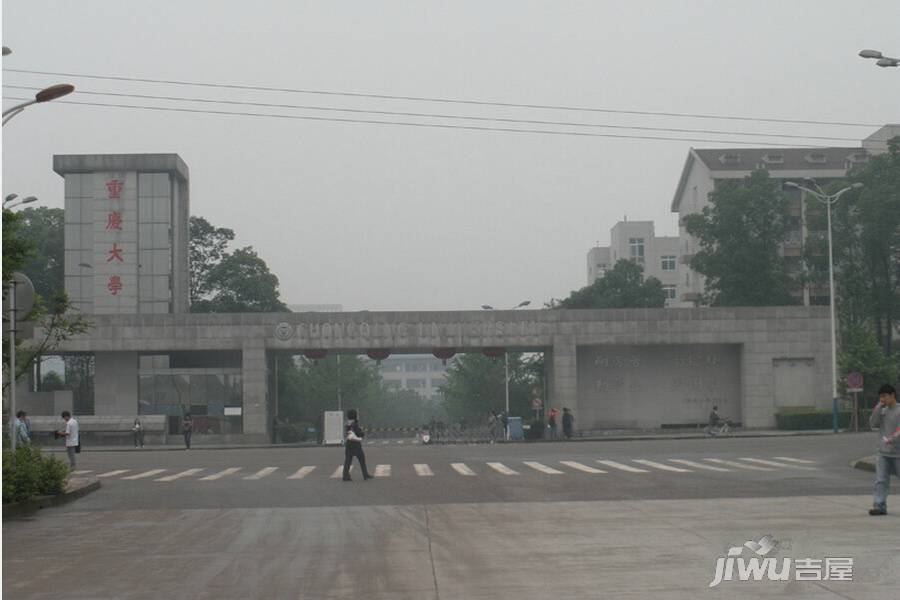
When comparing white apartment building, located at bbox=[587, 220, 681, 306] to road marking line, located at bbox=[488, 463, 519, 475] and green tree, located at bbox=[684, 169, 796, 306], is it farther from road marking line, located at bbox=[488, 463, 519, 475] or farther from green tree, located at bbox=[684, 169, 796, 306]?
road marking line, located at bbox=[488, 463, 519, 475]

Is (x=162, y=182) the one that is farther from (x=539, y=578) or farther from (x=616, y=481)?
(x=539, y=578)

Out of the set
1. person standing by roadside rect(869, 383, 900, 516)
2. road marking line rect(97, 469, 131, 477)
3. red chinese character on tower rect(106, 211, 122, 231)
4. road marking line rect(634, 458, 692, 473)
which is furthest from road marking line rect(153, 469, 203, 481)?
red chinese character on tower rect(106, 211, 122, 231)

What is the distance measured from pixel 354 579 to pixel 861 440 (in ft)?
113

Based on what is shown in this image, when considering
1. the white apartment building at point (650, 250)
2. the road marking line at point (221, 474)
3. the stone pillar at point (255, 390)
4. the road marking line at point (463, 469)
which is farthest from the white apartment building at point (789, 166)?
the road marking line at point (221, 474)

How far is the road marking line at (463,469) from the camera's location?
2857 cm

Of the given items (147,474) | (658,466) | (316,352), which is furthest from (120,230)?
(658,466)

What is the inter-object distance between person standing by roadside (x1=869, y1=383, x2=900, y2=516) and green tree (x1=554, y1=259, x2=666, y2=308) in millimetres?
77563

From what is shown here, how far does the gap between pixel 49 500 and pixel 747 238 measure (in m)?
60.9

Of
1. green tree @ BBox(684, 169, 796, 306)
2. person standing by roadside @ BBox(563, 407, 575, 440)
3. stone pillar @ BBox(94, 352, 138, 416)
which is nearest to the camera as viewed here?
person standing by roadside @ BBox(563, 407, 575, 440)

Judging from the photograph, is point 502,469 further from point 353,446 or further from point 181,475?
point 181,475

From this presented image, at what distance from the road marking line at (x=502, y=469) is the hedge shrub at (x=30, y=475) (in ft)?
34.2

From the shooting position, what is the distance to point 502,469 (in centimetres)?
2991

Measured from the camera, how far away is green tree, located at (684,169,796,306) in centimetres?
7531

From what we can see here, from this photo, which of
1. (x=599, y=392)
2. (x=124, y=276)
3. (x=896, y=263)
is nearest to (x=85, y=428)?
(x=124, y=276)
